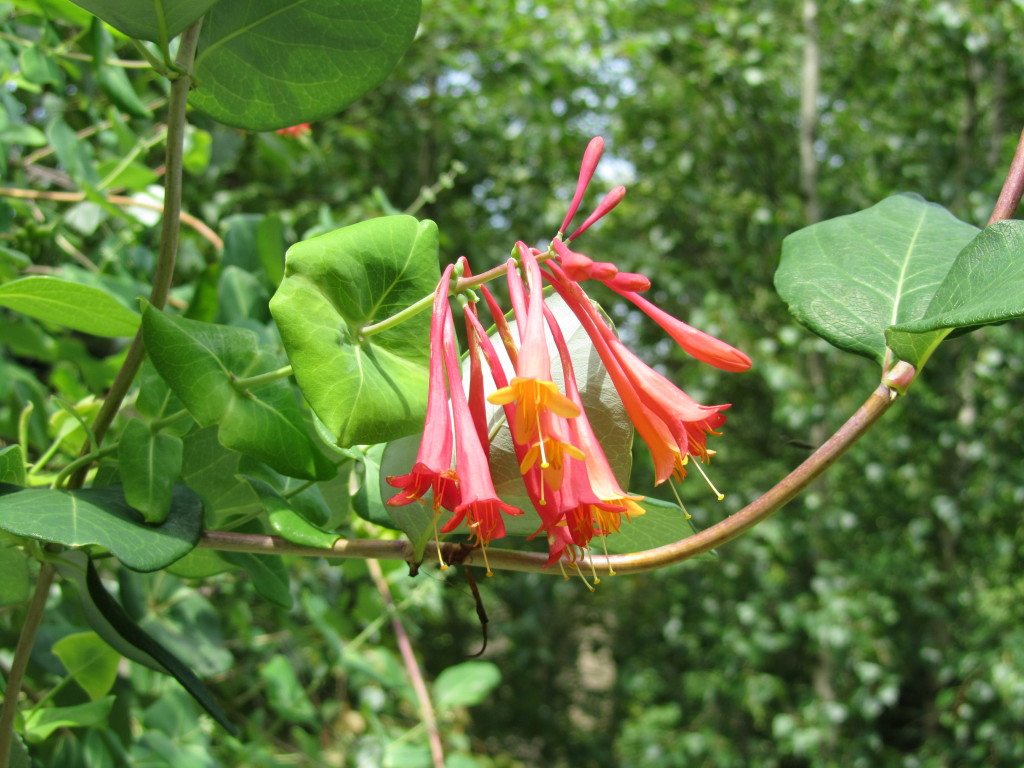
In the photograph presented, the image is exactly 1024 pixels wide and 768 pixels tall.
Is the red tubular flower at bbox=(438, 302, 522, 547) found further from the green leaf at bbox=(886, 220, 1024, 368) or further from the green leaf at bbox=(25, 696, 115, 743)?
the green leaf at bbox=(25, 696, 115, 743)

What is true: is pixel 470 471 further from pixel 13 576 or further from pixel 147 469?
pixel 13 576

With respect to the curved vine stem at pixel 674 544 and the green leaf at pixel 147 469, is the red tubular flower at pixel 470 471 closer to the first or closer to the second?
the curved vine stem at pixel 674 544

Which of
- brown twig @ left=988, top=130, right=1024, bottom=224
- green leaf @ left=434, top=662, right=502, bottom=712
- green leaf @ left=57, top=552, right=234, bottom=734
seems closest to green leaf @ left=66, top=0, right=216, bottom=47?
green leaf @ left=57, top=552, right=234, bottom=734

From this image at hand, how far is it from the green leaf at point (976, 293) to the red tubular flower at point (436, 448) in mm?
174

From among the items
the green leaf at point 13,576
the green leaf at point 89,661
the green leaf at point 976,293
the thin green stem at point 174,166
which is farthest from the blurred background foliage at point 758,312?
the green leaf at point 976,293

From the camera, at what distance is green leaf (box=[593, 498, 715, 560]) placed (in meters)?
0.41

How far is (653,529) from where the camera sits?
423 millimetres

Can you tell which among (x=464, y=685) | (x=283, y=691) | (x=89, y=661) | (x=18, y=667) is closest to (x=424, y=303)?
(x=18, y=667)

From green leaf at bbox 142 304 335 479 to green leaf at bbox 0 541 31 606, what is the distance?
0.14 m

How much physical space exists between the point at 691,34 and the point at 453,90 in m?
0.66

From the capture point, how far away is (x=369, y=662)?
135 cm

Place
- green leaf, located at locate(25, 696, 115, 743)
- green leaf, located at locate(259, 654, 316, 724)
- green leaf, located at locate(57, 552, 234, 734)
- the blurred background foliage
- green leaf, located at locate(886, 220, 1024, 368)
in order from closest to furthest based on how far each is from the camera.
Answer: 1. green leaf, located at locate(886, 220, 1024, 368)
2. green leaf, located at locate(57, 552, 234, 734)
3. green leaf, located at locate(25, 696, 115, 743)
4. green leaf, located at locate(259, 654, 316, 724)
5. the blurred background foliage

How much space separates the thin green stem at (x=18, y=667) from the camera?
1.37 feet

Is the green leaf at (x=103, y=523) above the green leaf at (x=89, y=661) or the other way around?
above
